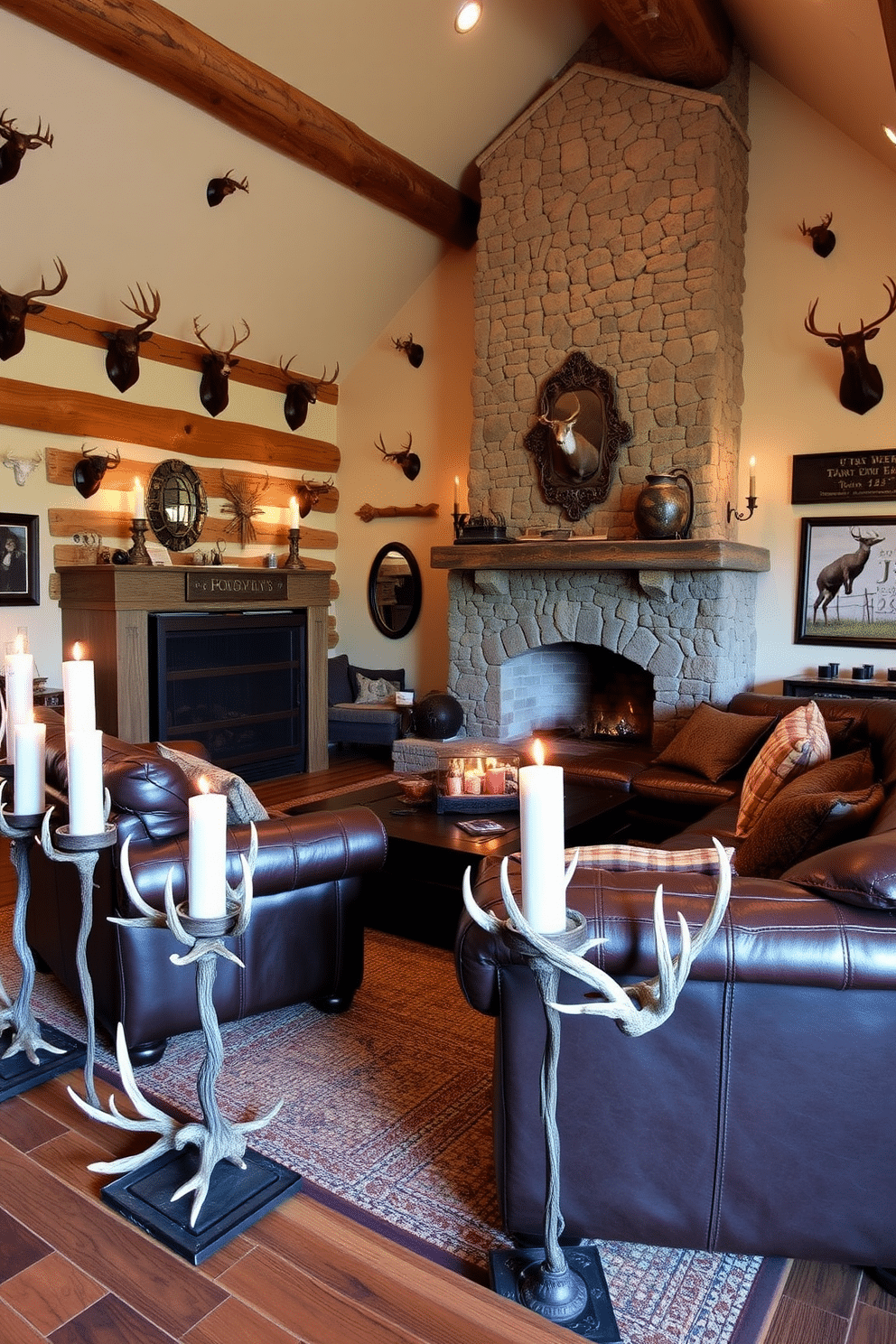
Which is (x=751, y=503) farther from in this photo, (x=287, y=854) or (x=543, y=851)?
(x=543, y=851)

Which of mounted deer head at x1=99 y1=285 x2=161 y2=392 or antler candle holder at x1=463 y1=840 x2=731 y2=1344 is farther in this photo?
mounted deer head at x1=99 y1=285 x2=161 y2=392

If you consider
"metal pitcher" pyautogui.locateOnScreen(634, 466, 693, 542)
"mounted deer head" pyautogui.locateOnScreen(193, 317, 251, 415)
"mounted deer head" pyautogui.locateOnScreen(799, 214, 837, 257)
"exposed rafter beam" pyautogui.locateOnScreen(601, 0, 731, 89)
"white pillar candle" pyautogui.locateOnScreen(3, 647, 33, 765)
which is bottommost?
"white pillar candle" pyautogui.locateOnScreen(3, 647, 33, 765)

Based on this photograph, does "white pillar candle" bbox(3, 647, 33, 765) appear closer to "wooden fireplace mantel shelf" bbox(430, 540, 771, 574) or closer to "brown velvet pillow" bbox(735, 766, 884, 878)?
"brown velvet pillow" bbox(735, 766, 884, 878)

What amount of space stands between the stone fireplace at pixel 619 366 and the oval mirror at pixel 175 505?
1904 mm

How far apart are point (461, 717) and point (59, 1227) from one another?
16.0ft

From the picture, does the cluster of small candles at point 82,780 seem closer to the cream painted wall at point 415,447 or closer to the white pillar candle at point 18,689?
the white pillar candle at point 18,689

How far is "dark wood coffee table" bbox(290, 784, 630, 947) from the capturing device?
11.4 ft

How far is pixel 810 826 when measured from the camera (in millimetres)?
2439

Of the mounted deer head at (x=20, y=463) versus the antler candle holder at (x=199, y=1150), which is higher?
the mounted deer head at (x=20, y=463)

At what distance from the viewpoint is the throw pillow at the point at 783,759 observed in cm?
338

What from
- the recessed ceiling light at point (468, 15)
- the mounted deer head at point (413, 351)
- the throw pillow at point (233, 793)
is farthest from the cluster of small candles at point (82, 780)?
the mounted deer head at point (413, 351)

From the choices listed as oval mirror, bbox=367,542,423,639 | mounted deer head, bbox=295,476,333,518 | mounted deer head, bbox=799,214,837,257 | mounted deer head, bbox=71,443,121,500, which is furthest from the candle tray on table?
mounted deer head, bbox=295,476,333,518

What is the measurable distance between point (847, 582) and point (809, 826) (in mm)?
3646

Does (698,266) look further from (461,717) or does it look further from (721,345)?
(461,717)
